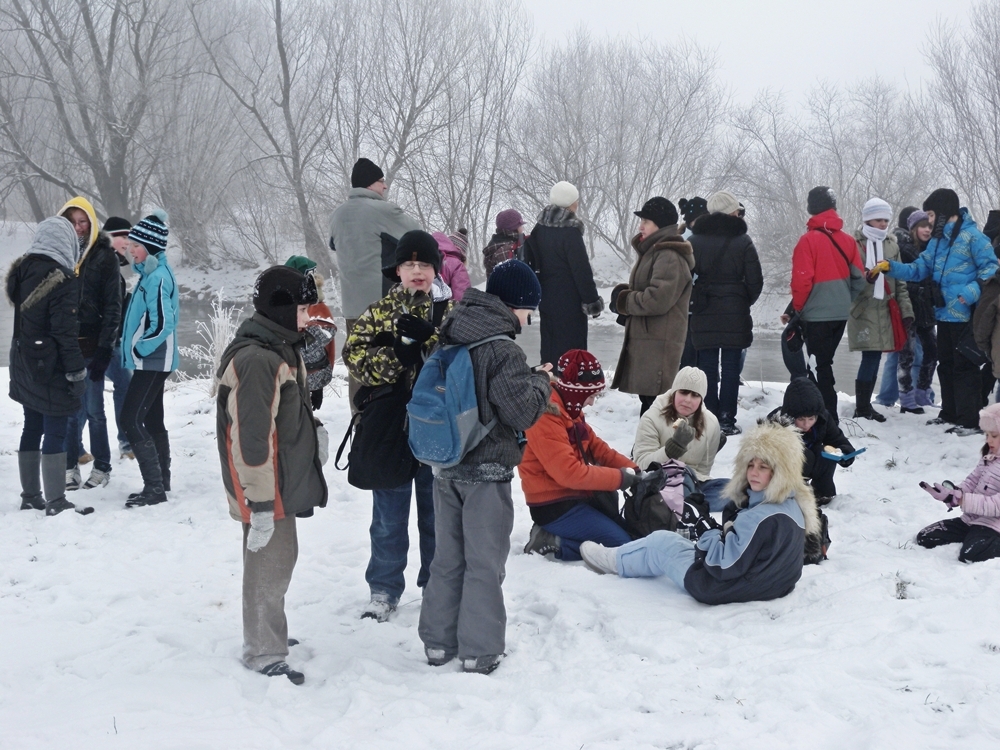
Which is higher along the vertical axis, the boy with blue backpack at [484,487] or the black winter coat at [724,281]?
the black winter coat at [724,281]

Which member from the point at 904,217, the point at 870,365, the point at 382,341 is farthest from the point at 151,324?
the point at 904,217

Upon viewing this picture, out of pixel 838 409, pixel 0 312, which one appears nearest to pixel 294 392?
pixel 838 409

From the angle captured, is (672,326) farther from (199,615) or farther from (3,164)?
(3,164)

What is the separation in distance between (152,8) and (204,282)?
10108 millimetres

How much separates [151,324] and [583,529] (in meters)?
3.17

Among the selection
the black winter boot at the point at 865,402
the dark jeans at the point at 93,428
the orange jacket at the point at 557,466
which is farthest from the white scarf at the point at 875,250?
the dark jeans at the point at 93,428

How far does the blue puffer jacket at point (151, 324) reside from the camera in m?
5.72

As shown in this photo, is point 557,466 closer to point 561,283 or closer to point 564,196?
point 561,283

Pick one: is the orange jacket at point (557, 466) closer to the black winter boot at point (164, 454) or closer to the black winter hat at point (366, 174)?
the black winter hat at point (366, 174)

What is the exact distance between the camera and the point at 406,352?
3.90 meters

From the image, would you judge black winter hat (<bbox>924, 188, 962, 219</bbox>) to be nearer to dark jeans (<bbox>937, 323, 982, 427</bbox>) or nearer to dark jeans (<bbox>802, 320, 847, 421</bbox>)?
dark jeans (<bbox>937, 323, 982, 427</bbox>)

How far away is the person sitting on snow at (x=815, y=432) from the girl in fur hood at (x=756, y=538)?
1.22 meters

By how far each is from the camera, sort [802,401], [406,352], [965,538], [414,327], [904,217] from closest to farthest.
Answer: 1. [414,327]
2. [406,352]
3. [965,538]
4. [802,401]
5. [904,217]

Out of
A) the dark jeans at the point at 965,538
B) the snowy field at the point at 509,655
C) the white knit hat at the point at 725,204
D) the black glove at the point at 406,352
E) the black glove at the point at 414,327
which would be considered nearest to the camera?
the snowy field at the point at 509,655
